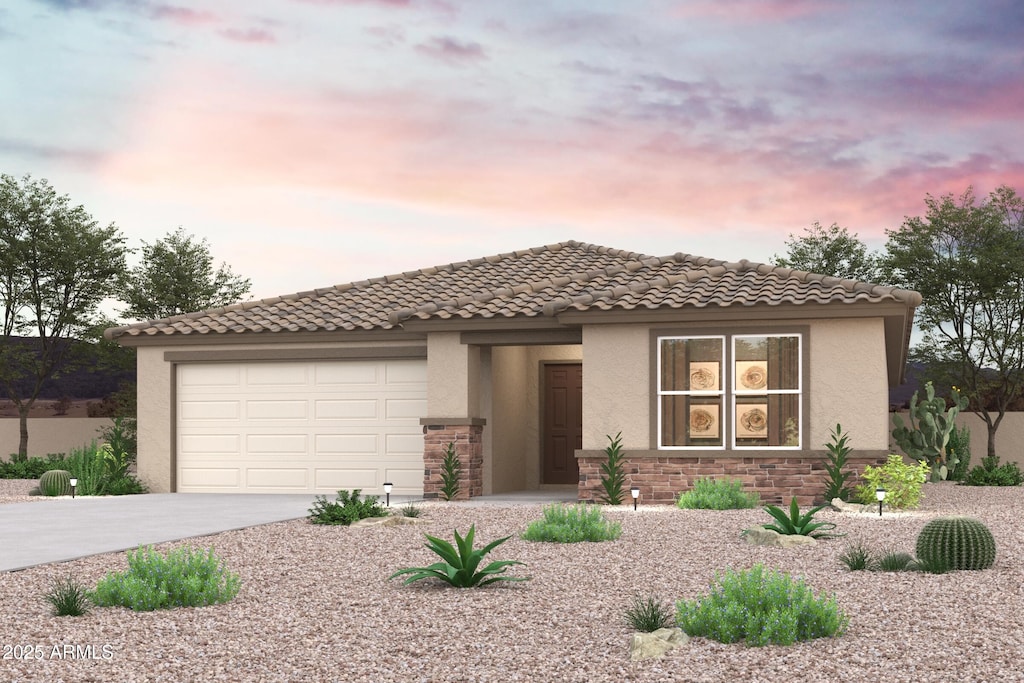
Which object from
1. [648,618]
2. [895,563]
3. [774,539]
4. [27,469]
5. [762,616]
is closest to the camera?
[762,616]

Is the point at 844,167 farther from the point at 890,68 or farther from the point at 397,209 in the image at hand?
the point at 397,209

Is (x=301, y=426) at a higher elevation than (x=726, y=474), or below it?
higher

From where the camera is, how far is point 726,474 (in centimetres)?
1648

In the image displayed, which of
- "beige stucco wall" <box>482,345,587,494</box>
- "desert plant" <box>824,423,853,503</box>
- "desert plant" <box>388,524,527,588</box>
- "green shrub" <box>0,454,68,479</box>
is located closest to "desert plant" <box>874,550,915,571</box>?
"desert plant" <box>388,524,527,588</box>

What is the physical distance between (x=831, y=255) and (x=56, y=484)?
23702 mm

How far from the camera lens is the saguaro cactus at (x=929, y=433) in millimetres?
25172

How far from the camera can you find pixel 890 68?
21.3 meters

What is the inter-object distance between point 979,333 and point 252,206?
1916 cm

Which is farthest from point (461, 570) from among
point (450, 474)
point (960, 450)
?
point (960, 450)

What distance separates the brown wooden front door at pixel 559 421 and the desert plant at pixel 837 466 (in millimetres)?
5433

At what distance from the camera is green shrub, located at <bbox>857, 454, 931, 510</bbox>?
15.3 metres

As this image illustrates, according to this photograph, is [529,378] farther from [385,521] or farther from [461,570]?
[461,570]

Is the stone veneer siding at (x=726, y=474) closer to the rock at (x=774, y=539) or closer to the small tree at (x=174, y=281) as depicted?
the rock at (x=774, y=539)

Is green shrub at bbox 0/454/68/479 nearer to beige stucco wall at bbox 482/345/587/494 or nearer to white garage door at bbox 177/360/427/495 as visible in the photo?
white garage door at bbox 177/360/427/495
